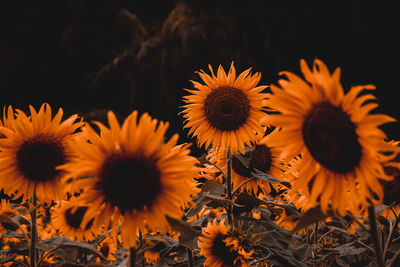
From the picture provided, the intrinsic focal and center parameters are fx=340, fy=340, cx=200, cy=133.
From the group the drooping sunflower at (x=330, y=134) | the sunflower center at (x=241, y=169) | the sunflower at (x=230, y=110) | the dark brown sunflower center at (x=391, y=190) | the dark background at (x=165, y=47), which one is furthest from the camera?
the dark background at (x=165, y=47)

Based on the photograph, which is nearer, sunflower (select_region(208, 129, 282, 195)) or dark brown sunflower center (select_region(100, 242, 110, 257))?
sunflower (select_region(208, 129, 282, 195))

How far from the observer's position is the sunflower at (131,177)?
109 cm

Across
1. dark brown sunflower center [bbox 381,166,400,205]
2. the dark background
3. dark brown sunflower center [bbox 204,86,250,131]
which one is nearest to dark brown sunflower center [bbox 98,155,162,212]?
dark brown sunflower center [bbox 381,166,400,205]

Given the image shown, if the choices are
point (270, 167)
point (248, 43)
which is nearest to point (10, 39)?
point (248, 43)

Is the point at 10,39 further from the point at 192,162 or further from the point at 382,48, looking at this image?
the point at 192,162

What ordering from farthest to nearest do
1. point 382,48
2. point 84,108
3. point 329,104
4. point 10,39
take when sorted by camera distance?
point 10,39
point 84,108
point 382,48
point 329,104

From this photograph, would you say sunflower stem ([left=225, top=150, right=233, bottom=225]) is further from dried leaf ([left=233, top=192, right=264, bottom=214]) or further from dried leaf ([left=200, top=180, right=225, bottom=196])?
dried leaf ([left=200, top=180, right=225, bottom=196])

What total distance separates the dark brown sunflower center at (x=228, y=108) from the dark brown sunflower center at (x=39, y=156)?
3.42 feet

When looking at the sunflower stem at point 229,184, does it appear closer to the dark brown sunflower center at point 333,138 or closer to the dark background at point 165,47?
the dark brown sunflower center at point 333,138

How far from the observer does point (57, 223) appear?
98.1 inches

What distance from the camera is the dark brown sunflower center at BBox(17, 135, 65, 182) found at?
1.51m

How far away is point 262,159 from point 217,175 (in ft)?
1.09

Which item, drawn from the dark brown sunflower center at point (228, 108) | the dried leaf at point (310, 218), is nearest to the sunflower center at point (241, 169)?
the dark brown sunflower center at point (228, 108)

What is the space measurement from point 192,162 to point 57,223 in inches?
69.4
